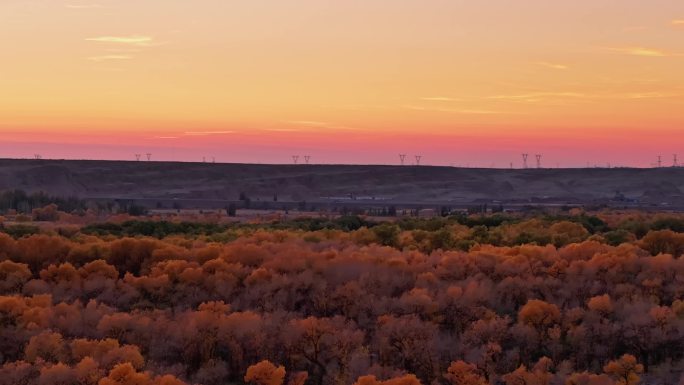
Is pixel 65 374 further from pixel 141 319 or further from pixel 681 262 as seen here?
pixel 681 262

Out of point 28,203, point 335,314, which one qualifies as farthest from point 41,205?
point 335,314

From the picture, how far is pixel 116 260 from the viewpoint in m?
58.3

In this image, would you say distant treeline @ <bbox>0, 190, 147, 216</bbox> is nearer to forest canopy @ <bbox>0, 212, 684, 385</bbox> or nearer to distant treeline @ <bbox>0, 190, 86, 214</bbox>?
distant treeline @ <bbox>0, 190, 86, 214</bbox>

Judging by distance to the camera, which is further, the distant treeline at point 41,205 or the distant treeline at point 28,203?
the distant treeline at point 28,203

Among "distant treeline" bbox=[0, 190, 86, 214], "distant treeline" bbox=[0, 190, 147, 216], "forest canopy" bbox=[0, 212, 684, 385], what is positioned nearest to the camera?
"forest canopy" bbox=[0, 212, 684, 385]

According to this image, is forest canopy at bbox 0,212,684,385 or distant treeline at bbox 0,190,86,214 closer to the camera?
forest canopy at bbox 0,212,684,385

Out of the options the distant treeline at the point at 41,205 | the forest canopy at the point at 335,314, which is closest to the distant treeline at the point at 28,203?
the distant treeline at the point at 41,205

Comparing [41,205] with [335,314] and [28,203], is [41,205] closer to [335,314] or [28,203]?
[28,203]

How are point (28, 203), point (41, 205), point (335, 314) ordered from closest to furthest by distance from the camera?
1. point (335, 314)
2. point (41, 205)
3. point (28, 203)

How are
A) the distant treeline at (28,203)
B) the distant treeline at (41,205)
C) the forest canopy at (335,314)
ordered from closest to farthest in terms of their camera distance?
the forest canopy at (335,314) → the distant treeline at (41,205) → the distant treeline at (28,203)

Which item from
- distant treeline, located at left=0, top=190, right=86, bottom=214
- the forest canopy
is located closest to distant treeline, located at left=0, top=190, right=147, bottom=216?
distant treeline, located at left=0, top=190, right=86, bottom=214

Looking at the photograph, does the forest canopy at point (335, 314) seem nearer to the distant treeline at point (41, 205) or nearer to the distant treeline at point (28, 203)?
the distant treeline at point (41, 205)

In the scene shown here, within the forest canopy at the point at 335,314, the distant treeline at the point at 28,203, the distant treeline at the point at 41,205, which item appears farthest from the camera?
the distant treeline at the point at 28,203

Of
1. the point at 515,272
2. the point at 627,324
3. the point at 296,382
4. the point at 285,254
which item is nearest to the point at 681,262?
the point at 515,272
